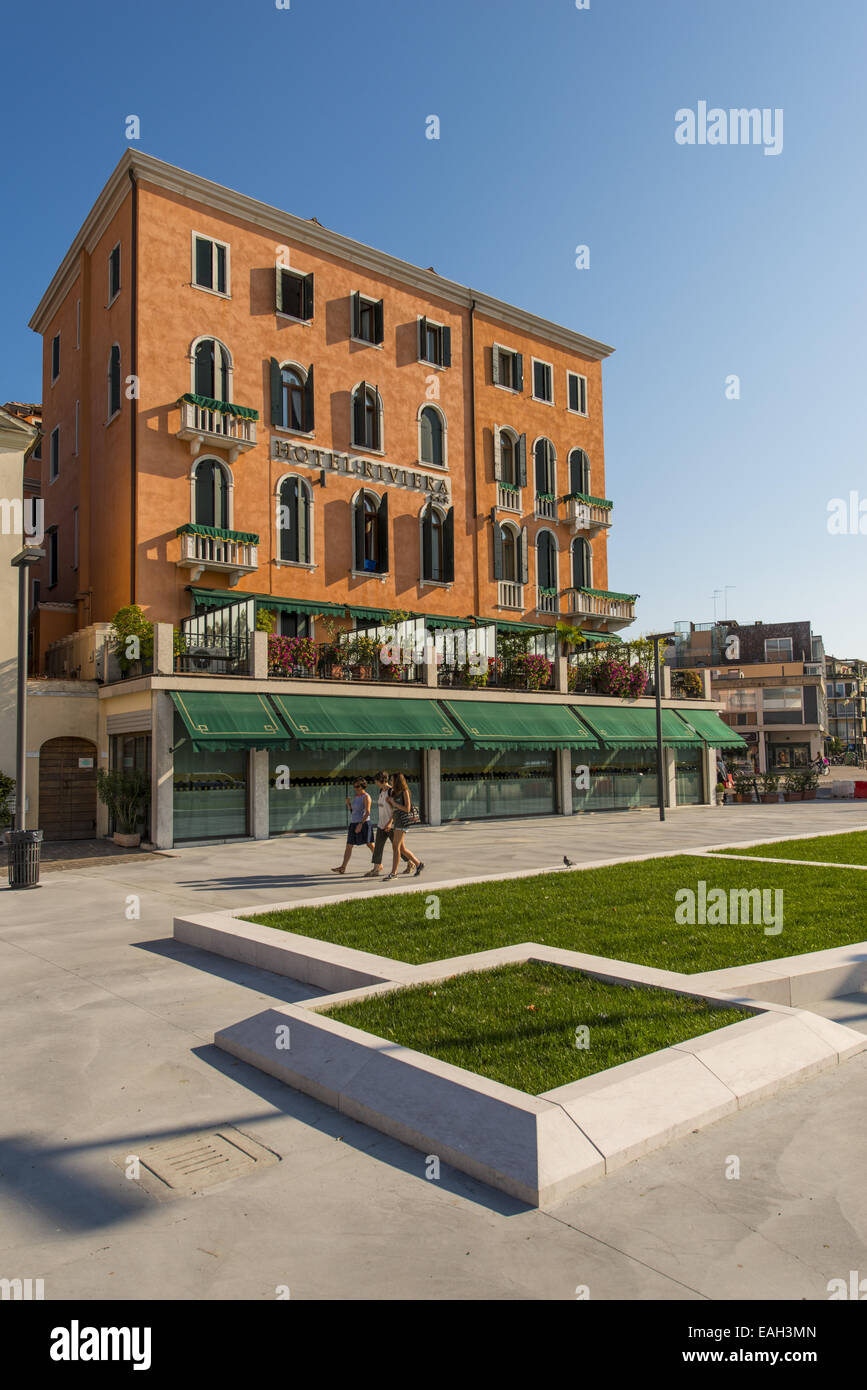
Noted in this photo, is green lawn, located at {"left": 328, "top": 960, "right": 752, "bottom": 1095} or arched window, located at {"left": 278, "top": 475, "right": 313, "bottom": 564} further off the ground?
arched window, located at {"left": 278, "top": 475, "right": 313, "bottom": 564}

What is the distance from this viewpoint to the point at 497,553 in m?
34.2

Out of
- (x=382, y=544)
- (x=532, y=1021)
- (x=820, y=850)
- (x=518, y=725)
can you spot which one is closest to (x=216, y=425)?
(x=382, y=544)

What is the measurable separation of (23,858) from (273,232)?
21922 mm

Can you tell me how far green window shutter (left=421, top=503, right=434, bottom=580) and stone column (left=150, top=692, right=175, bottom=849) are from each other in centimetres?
1230

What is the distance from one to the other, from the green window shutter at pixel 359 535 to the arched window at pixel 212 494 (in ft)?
14.8

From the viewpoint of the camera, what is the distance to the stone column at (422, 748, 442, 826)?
27938mm

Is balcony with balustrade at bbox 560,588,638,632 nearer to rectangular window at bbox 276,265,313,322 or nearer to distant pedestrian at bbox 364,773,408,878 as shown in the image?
rectangular window at bbox 276,265,313,322

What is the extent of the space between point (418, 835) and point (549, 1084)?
19.9 m

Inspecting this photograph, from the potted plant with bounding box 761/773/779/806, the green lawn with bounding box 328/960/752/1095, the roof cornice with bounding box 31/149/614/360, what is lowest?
the potted plant with bounding box 761/773/779/806

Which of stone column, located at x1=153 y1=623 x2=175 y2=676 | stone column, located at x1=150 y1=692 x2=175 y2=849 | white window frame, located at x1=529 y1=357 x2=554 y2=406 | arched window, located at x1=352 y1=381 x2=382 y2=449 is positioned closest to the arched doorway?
stone column, located at x1=150 y1=692 x2=175 y2=849

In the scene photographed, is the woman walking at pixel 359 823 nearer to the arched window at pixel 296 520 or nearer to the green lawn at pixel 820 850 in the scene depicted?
the green lawn at pixel 820 850

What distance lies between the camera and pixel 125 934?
38.7 feet

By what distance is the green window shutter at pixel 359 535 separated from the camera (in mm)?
29953

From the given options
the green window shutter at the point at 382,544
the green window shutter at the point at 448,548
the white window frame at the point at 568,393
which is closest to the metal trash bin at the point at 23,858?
the green window shutter at the point at 382,544
